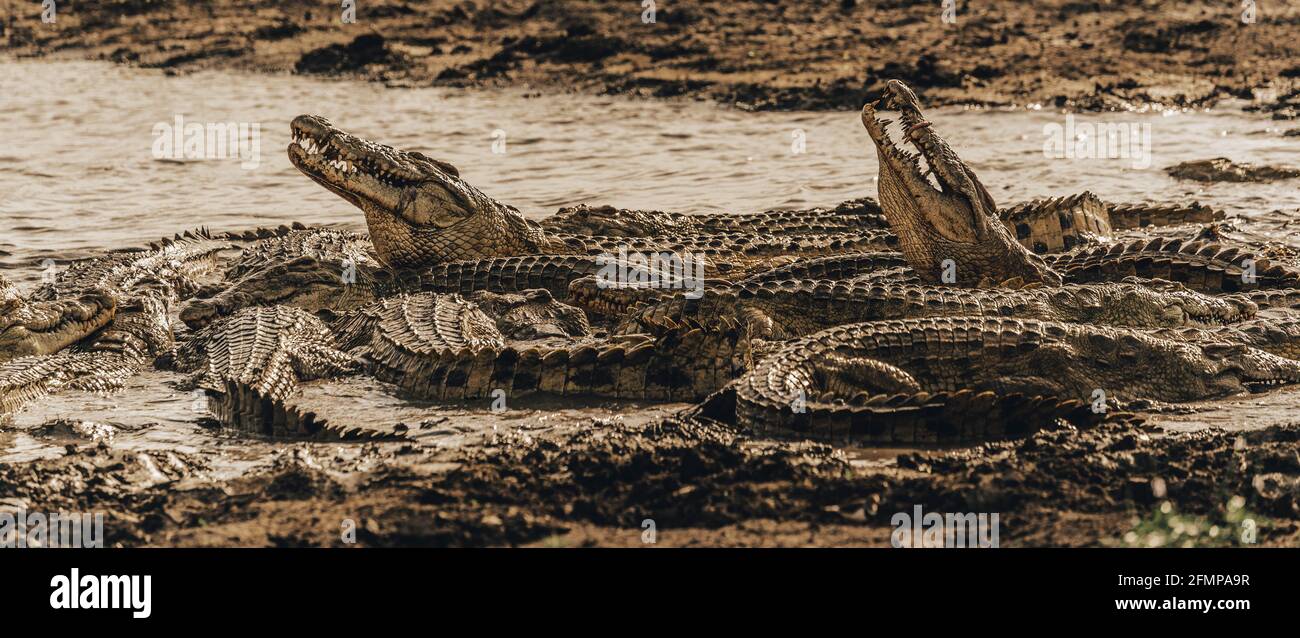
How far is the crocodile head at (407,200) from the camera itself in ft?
27.0

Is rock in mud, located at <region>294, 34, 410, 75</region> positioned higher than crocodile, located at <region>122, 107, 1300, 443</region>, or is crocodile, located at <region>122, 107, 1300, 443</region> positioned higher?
rock in mud, located at <region>294, 34, 410, 75</region>

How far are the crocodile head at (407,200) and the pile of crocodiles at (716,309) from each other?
14mm

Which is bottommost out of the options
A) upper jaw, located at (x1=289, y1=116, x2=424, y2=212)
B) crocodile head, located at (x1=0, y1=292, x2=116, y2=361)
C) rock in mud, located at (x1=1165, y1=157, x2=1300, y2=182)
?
crocodile head, located at (x1=0, y1=292, x2=116, y2=361)

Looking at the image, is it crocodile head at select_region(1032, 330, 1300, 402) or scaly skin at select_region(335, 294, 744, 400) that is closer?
crocodile head at select_region(1032, 330, 1300, 402)

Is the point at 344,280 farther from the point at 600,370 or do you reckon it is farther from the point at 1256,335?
the point at 1256,335

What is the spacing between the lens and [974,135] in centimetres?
1293

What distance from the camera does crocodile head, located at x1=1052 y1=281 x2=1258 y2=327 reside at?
679 centimetres

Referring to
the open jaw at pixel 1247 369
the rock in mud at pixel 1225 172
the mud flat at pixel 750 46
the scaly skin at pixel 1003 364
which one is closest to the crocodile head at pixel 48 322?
the scaly skin at pixel 1003 364

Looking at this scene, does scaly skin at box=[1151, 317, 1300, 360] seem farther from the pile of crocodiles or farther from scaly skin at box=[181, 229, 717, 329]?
scaly skin at box=[181, 229, 717, 329]

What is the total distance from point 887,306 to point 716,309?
32.0 inches

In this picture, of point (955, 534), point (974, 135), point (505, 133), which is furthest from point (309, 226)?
point (955, 534)

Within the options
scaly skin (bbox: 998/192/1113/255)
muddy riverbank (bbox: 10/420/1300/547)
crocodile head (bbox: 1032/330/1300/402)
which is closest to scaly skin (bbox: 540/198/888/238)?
scaly skin (bbox: 998/192/1113/255)

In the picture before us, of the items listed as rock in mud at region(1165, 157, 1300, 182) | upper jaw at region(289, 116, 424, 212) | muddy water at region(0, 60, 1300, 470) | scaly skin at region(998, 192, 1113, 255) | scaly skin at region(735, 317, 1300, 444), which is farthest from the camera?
rock in mud at region(1165, 157, 1300, 182)

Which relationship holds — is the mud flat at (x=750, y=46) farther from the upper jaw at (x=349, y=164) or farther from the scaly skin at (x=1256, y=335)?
A: the scaly skin at (x=1256, y=335)
